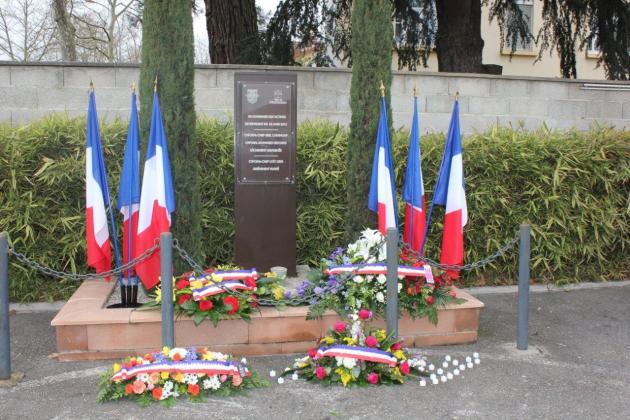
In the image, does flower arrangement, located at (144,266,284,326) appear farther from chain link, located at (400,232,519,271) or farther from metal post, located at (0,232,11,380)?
chain link, located at (400,232,519,271)

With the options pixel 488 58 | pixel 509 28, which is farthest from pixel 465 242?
pixel 488 58

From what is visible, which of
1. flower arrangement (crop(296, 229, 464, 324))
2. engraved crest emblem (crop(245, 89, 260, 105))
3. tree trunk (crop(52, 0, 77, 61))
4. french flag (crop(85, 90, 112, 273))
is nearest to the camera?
flower arrangement (crop(296, 229, 464, 324))

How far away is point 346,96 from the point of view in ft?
27.0

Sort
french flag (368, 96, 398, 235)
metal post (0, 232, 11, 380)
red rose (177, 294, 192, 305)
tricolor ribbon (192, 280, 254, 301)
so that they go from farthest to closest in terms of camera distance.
A: french flag (368, 96, 398, 235), red rose (177, 294, 192, 305), tricolor ribbon (192, 280, 254, 301), metal post (0, 232, 11, 380)

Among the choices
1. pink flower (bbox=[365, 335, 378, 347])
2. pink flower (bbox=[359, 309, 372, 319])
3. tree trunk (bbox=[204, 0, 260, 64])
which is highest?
tree trunk (bbox=[204, 0, 260, 64])

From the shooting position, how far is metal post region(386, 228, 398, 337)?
4723 millimetres

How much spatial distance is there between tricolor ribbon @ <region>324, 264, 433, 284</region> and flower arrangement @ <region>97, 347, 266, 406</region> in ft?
4.14

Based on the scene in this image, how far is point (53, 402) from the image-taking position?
423 centimetres

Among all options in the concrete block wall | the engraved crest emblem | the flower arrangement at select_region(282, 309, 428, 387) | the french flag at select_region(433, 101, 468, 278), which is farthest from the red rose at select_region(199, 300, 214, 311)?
the concrete block wall

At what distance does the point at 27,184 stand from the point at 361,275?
11.7ft

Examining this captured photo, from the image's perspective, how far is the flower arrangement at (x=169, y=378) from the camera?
421 centimetres

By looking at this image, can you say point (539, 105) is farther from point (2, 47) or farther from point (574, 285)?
point (2, 47)

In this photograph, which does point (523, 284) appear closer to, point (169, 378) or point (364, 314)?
point (364, 314)

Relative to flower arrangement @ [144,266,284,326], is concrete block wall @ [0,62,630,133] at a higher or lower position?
higher
